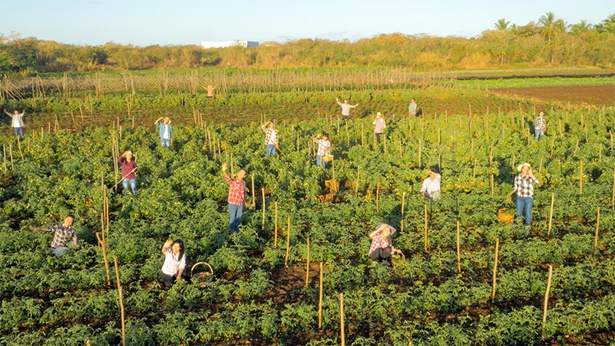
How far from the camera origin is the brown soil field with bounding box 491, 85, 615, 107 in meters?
37.4

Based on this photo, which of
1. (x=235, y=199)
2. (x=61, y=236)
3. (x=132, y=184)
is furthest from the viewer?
(x=132, y=184)

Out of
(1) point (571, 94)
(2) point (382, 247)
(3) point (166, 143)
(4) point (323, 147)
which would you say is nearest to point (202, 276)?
(2) point (382, 247)

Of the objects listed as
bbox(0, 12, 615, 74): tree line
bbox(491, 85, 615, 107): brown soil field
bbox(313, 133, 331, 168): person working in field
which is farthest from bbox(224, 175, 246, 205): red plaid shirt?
bbox(0, 12, 615, 74): tree line

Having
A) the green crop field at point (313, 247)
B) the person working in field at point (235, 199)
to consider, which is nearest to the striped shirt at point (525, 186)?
the green crop field at point (313, 247)

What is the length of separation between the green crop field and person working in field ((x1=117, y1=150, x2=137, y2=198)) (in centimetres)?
23

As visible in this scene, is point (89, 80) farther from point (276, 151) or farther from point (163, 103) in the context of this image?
point (276, 151)

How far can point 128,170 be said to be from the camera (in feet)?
47.1

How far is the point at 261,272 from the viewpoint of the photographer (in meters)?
9.86

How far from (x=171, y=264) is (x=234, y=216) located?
2.92 metres

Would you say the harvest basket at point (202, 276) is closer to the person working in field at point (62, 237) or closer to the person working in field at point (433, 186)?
the person working in field at point (62, 237)

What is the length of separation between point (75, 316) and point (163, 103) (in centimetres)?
2620

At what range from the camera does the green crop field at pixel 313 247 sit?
8281 mm

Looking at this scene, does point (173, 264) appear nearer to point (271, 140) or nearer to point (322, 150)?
point (322, 150)

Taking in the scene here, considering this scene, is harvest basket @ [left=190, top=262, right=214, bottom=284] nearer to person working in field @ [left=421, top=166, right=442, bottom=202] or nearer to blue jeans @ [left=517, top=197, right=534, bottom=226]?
person working in field @ [left=421, top=166, right=442, bottom=202]
